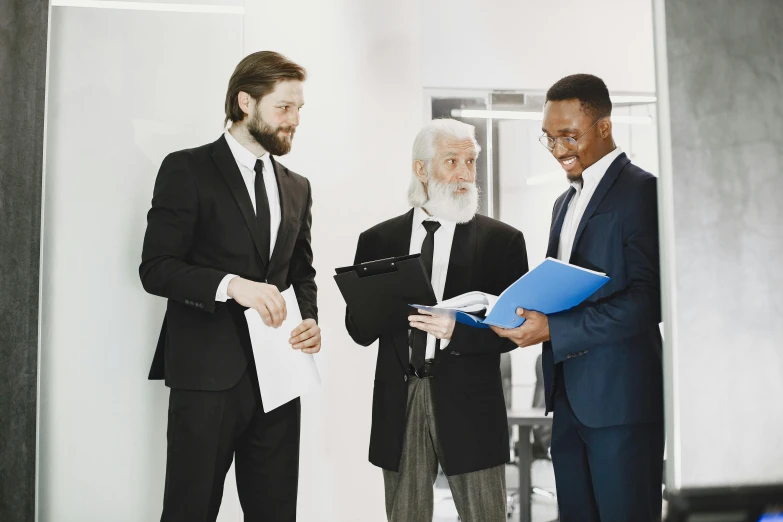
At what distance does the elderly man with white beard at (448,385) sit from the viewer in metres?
2.40

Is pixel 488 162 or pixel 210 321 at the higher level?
pixel 488 162

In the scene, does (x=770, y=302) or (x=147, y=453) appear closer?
(x=770, y=302)

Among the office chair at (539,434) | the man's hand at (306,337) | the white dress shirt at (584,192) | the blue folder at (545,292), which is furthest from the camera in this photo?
the office chair at (539,434)

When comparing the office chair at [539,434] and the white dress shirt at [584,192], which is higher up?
the white dress shirt at [584,192]

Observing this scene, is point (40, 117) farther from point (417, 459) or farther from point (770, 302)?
point (770, 302)

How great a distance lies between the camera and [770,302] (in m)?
1.61

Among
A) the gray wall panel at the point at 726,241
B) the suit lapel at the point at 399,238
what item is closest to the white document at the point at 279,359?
the suit lapel at the point at 399,238

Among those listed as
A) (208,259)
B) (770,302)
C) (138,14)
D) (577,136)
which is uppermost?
(138,14)

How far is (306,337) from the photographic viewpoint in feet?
8.00

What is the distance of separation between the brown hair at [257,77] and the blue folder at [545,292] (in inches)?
41.7

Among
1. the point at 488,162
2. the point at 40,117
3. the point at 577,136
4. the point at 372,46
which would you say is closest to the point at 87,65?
the point at 40,117

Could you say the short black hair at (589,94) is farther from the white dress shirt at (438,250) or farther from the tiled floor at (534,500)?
the tiled floor at (534,500)

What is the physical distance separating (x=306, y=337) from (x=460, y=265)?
605 mm

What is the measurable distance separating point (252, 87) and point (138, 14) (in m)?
0.77
